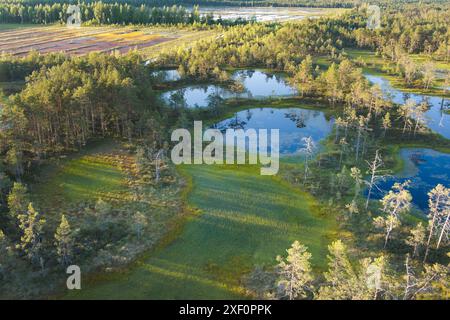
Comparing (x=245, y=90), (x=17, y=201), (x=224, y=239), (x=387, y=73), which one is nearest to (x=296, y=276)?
(x=224, y=239)

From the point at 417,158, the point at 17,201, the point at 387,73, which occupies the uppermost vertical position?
the point at 387,73

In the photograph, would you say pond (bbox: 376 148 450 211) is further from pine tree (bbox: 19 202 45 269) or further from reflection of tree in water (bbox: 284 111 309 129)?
pine tree (bbox: 19 202 45 269)

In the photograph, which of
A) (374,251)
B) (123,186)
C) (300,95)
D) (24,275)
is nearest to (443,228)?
(374,251)

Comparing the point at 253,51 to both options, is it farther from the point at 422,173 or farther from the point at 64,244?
the point at 64,244

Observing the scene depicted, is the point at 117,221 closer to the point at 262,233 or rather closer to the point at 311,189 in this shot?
the point at 262,233

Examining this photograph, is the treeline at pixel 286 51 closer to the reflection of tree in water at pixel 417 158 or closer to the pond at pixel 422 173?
the pond at pixel 422 173

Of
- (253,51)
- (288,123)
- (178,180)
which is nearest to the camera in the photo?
(178,180)

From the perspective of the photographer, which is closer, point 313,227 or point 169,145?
point 313,227
